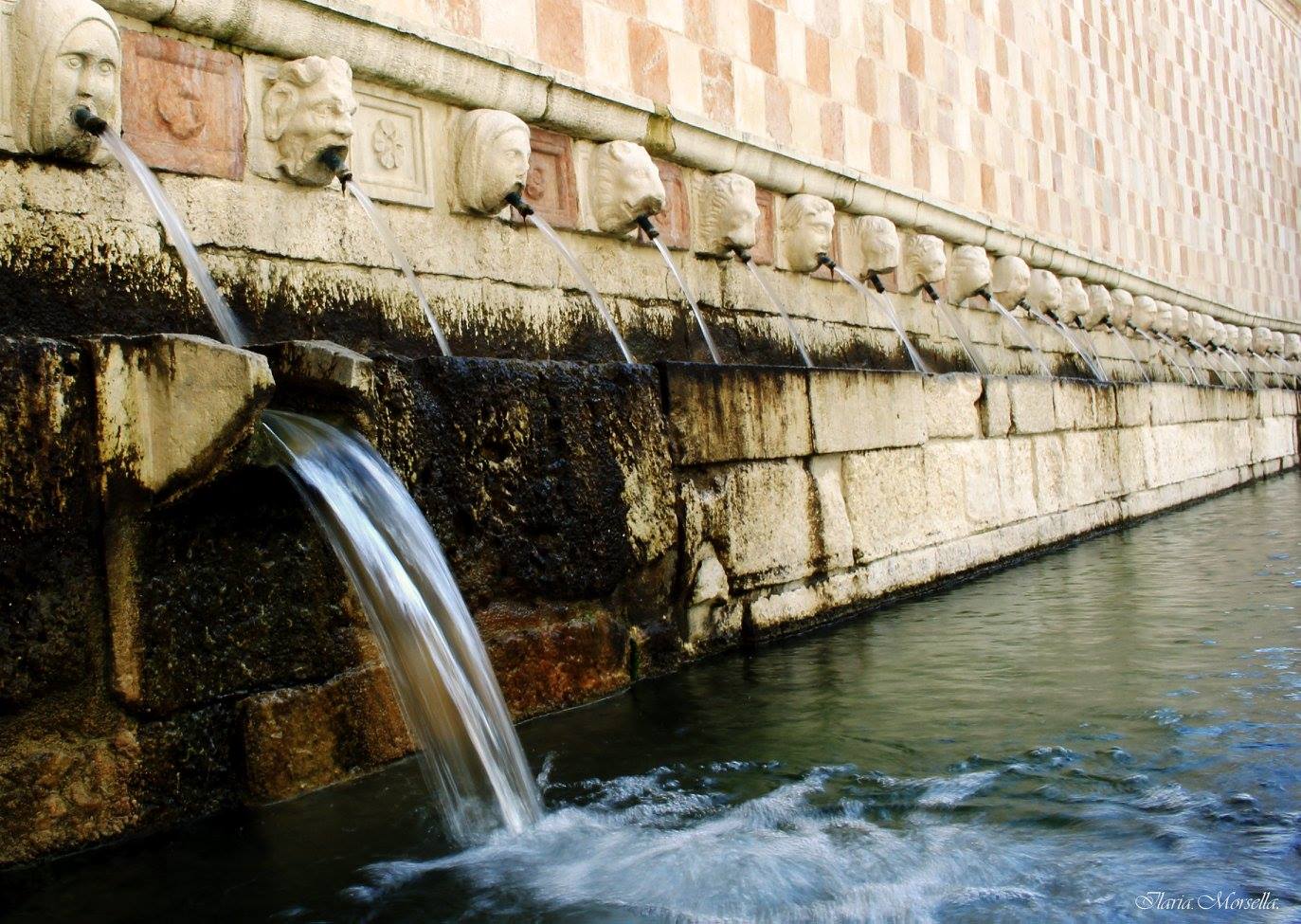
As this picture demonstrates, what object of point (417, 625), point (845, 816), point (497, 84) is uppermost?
point (497, 84)

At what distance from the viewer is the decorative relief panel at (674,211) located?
4.95 metres

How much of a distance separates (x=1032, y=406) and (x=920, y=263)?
3.30 feet

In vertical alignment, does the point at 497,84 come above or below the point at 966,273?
above

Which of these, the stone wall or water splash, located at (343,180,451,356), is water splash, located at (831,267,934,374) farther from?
water splash, located at (343,180,451,356)

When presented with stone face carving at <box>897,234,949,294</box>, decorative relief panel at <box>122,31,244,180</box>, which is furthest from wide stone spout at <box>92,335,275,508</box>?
stone face carving at <box>897,234,949,294</box>

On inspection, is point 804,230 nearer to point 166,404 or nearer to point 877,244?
point 877,244

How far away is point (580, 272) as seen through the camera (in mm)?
4324

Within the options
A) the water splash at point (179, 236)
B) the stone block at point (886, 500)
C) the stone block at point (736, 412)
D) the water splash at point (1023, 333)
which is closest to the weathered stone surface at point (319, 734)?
the water splash at point (179, 236)

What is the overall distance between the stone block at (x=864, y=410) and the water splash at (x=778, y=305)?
507 millimetres

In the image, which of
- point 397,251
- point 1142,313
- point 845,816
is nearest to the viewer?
point 845,816

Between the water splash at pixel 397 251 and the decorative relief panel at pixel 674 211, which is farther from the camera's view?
the decorative relief panel at pixel 674 211

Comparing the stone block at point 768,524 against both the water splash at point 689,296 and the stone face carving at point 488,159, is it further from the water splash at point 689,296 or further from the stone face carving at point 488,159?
the stone face carving at point 488,159

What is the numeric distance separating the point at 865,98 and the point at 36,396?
17.9 feet

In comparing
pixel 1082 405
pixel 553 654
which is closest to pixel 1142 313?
pixel 1082 405
